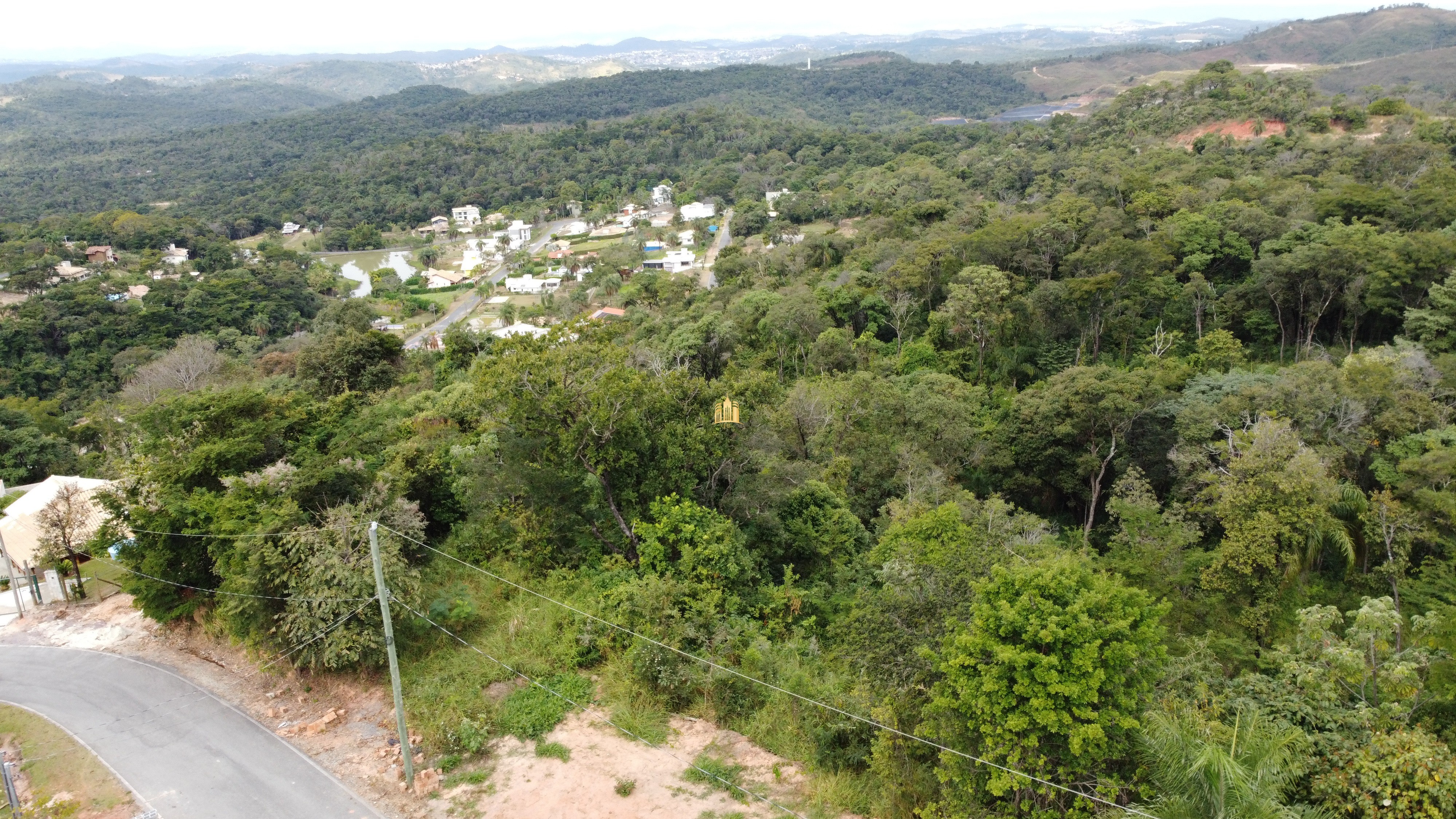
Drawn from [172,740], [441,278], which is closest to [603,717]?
[172,740]

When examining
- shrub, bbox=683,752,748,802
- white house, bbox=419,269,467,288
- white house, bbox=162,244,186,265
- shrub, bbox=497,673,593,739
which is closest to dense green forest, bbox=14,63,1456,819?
shrub, bbox=497,673,593,739

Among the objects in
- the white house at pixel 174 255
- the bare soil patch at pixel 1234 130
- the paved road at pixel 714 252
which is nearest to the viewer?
the bare soil patch at pixel 1234 130

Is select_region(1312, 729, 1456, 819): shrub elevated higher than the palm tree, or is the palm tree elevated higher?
the palm tree

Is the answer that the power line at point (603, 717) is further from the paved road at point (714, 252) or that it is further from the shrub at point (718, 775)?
the paved road at point (714, 252)

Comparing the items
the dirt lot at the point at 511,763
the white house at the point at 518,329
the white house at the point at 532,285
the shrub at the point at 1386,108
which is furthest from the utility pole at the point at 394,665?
the white house at the point at 532,285

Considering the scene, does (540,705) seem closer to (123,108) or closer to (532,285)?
(532,285)

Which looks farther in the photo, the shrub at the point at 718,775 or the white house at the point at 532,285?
the white house at the point at 532,285

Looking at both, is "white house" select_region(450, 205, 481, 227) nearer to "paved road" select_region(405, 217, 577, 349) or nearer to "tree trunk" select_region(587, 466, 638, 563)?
"paved road" select_region(405, 217, 577, 349)
